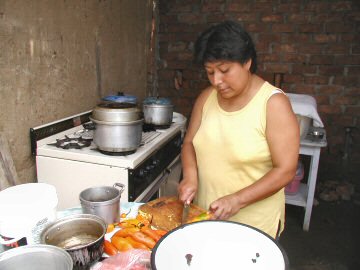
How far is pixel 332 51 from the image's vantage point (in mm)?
3346

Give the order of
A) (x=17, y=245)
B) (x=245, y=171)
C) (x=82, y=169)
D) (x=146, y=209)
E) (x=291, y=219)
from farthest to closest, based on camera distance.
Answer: (x=291, y=219) < (x=82, y=169) < (x=245, y=171) < (x=146, y=209) < (x=17, y=245)

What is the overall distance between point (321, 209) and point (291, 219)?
0.40m

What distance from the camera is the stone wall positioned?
1666 mm

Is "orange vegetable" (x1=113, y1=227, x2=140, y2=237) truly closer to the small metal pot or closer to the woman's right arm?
the woman's right arm

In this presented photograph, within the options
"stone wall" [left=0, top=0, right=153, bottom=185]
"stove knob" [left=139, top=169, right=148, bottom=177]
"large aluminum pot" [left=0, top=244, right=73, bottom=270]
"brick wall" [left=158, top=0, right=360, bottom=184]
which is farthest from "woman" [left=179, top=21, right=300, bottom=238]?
"brick wall" [left=158, top=0, right=360, bottom=184]

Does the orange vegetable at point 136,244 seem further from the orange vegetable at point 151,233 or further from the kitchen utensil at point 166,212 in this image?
the kitchen utensil at point 166,212

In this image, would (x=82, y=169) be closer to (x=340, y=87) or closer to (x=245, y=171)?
(x=245, y=171)

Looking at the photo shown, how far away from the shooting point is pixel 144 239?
104 centimetres

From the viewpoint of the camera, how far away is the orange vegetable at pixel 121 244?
1.02 meters

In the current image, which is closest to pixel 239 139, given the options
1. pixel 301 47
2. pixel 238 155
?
pixel 238 155

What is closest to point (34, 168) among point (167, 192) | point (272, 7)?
point (167, 192)

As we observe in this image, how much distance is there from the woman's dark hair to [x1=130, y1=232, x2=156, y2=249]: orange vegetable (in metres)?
0.72

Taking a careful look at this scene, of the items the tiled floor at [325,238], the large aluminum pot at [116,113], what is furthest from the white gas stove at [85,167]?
the tiled floor at [325,238]

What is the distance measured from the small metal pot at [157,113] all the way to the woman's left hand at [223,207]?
1234 mm
